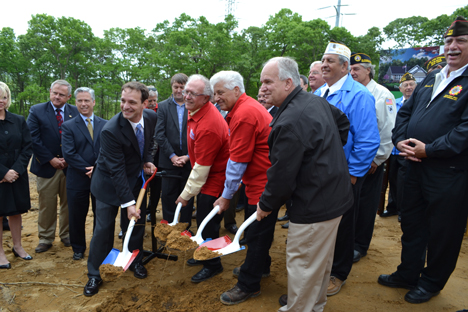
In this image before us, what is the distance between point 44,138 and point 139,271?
92.2 inches

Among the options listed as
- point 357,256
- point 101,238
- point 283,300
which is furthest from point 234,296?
point 357,256

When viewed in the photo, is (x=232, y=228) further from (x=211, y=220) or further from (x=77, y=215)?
(x=77, y=215)

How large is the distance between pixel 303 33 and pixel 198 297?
24122 mm

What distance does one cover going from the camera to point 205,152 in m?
3.11

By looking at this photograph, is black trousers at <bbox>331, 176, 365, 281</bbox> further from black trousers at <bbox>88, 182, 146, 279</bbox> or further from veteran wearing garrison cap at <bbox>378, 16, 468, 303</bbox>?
black trousers at <bbox>88, 182, 146, 279</bbox>

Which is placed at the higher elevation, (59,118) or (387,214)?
Answer: (59,118)

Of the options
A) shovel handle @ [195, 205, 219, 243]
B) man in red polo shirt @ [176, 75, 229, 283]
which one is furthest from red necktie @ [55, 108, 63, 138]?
shovel handle @ [195, 205, 219, 243]

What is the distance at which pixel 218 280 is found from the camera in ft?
10.9

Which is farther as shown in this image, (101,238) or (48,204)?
(48,204)

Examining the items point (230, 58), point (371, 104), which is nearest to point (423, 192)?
point (371, 104)

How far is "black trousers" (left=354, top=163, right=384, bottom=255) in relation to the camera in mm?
3662

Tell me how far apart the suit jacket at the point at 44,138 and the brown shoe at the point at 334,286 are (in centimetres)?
387

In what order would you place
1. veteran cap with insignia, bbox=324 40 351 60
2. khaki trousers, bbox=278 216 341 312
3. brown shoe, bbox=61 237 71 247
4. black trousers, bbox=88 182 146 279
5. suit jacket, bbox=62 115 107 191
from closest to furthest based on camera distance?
khaki trousers, bbox=278 216 341 312 < veteran cap with insignia, bbox=324 40 351 60 < black trousers, bbox=88 182 146 279 < suit jacket, bbox=62 115 107 191 < brown shoe, bbox=61 237 71 247

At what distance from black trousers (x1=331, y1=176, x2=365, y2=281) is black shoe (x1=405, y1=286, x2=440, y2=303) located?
567 mm
